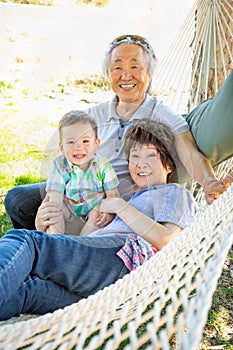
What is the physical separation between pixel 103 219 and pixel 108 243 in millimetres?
136

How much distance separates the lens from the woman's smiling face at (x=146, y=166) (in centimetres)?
170

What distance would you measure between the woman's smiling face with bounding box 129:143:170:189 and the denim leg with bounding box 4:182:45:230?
50 centimetres

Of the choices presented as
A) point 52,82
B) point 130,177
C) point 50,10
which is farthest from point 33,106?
point 130,177

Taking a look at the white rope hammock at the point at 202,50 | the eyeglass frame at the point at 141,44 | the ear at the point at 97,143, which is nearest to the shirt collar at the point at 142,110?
the eyeglass frame at the point at 141,44

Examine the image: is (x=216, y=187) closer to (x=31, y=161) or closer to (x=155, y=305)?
(x=155, y=305)

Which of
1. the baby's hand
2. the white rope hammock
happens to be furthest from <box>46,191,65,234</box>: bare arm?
the white rope hammock

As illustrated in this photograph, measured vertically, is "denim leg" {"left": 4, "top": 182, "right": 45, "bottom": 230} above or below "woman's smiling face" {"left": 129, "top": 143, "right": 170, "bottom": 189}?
below

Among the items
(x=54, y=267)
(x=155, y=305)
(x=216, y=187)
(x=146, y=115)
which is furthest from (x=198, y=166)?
(x=155, y=305)

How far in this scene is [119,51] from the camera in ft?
6.24

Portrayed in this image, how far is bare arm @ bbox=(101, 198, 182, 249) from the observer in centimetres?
158

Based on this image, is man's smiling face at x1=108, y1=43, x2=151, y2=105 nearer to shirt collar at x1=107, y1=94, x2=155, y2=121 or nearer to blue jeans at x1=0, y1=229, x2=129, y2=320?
shirt collar at x1=107, y1=94, x2=155, y2=121

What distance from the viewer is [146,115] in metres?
1.87

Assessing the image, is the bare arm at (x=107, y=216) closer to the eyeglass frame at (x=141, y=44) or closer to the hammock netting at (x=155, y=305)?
the hammock netting at (x=155, y=305)

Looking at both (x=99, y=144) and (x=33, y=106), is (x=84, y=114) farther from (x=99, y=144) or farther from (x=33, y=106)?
(x=33, y=106)
